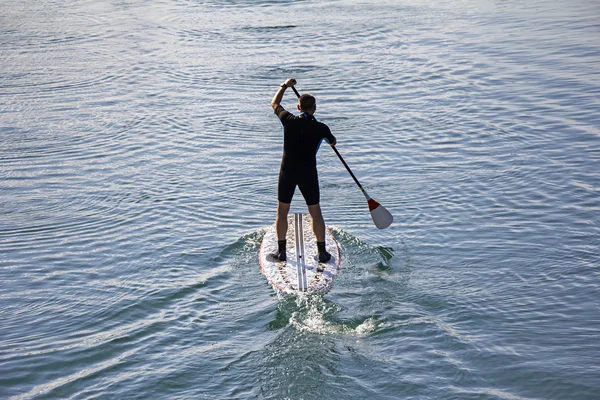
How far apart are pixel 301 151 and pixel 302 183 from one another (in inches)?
18.1

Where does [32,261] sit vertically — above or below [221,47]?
below

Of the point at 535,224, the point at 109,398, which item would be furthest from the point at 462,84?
the point at 109,398

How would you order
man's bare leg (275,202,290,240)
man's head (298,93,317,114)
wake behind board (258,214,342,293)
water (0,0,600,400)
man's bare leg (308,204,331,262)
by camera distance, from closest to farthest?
1. water (0,0,600,400)
2. man's head (298,93,317,114)
3. wake behind board (258,214,342,293)
4. man's bare leg (308,204,331,262)
5. man's bare leg (275,202,290,240)

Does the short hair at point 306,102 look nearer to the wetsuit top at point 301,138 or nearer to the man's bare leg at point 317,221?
the wetsuit top at point 301,138

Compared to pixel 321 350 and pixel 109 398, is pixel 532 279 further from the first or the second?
pixel 109 398

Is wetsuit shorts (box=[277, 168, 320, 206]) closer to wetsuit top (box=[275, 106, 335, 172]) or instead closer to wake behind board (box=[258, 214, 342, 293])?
wetsuit top (box=[275, 106, 335, 172])

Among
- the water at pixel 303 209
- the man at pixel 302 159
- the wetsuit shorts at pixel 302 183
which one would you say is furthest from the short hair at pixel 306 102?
the water at pixel 303 209

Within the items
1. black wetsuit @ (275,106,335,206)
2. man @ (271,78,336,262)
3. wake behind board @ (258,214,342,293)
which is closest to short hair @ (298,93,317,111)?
man @ (271,78,336,262)

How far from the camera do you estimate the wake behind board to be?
1005 cm

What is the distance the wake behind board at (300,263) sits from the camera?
10.0 meters

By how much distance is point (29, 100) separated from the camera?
20.3m

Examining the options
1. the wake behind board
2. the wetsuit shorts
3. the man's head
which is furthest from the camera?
the wetsuit shorts

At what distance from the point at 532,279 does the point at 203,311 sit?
186 inches

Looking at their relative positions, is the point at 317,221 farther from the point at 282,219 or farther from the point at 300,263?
the point at 300,263
